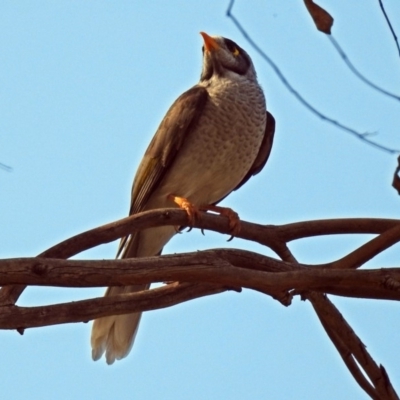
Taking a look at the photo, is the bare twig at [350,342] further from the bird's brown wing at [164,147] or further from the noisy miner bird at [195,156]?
the bird's brown wing at [164,147]

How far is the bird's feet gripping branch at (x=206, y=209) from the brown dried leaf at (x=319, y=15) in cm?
123

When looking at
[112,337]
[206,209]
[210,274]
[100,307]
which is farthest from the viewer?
[206,209]

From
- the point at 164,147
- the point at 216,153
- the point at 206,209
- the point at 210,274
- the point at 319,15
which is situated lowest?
the point at 210,274

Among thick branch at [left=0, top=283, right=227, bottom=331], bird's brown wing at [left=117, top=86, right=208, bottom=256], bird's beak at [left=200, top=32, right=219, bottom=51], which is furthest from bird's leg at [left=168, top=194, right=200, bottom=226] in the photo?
bird's beak at [left=200, top=32, right=219, bottom=51]

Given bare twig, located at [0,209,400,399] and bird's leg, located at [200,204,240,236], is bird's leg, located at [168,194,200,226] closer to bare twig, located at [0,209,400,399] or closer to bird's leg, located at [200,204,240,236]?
bird's leg, located at [200,204,240,236]

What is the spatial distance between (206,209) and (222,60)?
126 cm

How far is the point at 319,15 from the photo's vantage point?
320 centimetres

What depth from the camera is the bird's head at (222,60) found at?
20.1 feet

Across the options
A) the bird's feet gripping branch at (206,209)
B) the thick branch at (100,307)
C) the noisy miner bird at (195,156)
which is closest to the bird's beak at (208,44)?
the noisy miner bird at (195,156)

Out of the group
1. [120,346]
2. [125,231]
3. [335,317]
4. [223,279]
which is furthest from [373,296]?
[120,346]

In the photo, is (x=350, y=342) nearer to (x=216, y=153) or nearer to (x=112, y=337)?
(x=112, y=337)

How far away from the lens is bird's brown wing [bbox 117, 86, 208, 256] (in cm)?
539

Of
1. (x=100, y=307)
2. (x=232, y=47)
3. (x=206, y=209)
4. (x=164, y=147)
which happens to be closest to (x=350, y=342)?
(x=100, y=307)

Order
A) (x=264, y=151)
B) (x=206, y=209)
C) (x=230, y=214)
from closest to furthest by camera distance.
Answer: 1. (x=230, y=214)
2. (x=206, y=209)
3. (x=264, y=151)
